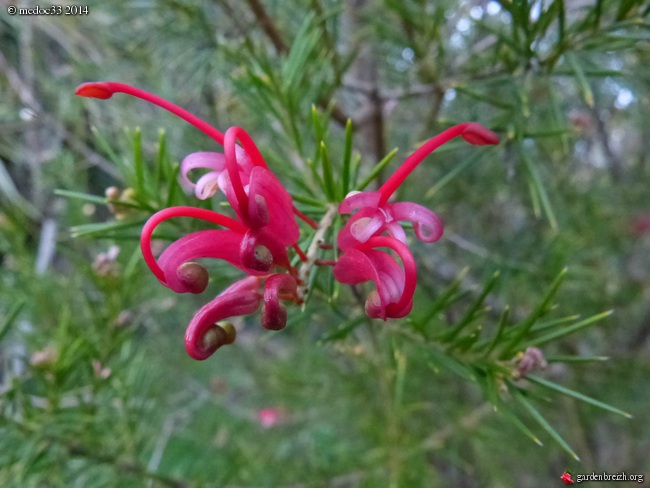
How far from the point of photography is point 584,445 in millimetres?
896

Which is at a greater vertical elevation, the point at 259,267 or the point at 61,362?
the point at 259,267

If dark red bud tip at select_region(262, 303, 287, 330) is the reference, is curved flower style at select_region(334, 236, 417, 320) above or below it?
above

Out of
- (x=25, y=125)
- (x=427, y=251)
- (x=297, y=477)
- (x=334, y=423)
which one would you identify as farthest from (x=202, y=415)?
(x=427, y=251)

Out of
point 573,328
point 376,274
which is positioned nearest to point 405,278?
point 376,274

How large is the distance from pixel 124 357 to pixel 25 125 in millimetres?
587

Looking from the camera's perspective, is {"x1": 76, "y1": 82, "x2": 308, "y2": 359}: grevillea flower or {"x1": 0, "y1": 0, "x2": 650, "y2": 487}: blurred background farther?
{"x1": 0, "y1": 0, "x2": 650, "y2": 487}: blurred background

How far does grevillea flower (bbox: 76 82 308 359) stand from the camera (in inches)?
10.0

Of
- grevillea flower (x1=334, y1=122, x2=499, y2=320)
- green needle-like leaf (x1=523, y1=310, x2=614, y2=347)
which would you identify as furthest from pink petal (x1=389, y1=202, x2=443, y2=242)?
green needle-like leaf (x1=523, y1=310, x2=614, y2=347)

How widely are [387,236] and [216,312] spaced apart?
90mm

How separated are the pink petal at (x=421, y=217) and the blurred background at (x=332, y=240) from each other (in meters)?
0.07

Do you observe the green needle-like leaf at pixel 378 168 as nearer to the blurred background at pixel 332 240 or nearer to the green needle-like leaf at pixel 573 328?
the blurred background at pixel 332 240

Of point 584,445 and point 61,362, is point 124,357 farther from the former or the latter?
point 584,445

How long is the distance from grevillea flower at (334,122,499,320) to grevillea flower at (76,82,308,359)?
0.03 metres

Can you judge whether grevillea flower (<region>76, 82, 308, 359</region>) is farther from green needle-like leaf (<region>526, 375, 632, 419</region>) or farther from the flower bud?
green needle-like leaf (<region>526, 375, 632, 419</region>)
